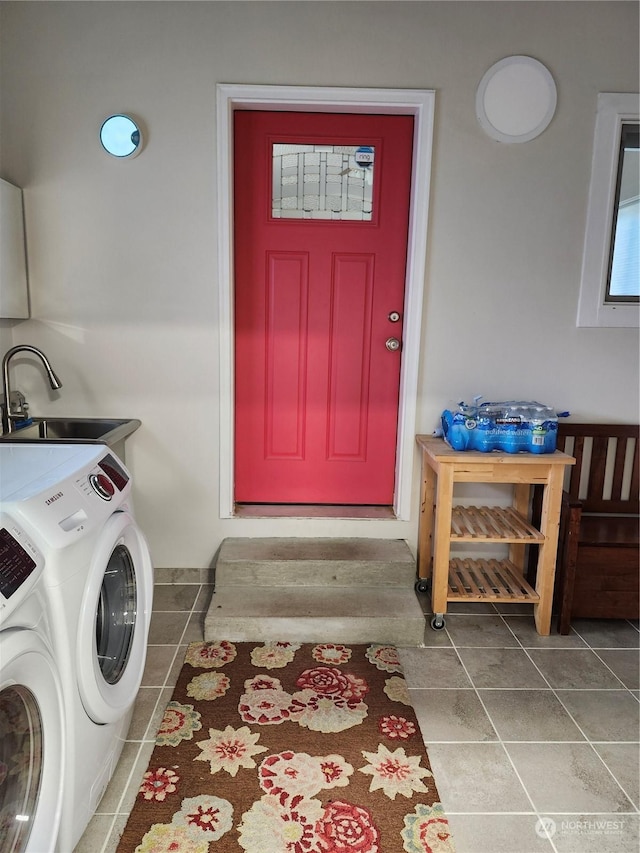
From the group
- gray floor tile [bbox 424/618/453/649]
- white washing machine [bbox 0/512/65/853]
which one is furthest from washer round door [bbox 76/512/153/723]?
gray floor tile [bbox 424/618/453/649]

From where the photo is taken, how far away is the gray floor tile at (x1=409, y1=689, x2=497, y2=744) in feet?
6.14

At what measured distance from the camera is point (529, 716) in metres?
1.97

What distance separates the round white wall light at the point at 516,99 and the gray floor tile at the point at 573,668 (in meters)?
2.14

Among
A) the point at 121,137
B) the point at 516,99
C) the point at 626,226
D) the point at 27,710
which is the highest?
the point at 516,99

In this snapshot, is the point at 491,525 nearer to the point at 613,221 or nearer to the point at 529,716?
the point at 529,716

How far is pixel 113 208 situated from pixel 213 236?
439 millimetres

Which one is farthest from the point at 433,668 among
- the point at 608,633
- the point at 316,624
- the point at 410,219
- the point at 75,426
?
the point at 410,219

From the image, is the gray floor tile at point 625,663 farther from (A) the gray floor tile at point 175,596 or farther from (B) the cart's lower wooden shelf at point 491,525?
(A) the gray floor tile at point 175,596

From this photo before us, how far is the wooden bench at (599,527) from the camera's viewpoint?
2422 mm

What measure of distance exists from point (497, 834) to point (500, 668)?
76 cm

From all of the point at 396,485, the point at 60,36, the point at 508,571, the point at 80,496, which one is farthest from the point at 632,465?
the point at 60,36

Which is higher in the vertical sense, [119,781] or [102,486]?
[102,486]

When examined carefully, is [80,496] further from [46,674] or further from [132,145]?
[132,145]

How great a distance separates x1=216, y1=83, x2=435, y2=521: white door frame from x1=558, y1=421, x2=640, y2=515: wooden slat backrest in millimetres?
737
